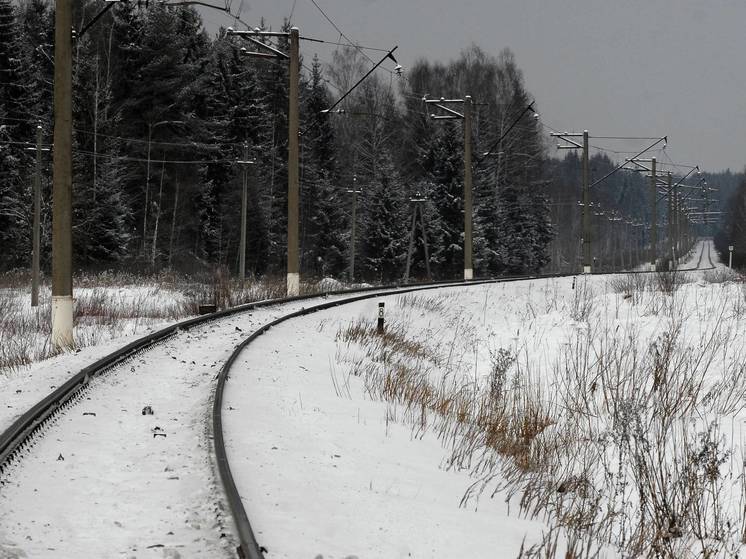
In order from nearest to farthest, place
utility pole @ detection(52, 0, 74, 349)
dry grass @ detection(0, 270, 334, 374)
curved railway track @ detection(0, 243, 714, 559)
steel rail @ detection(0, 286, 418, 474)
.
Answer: curved railway track @ detection(0, 243, 714, 559) → steel rail @ detection(0, 286, 418, 474) → utility pole @ detection(52, 0, 74, 349) → dry grass @ detection(0, 270, 334, 374)

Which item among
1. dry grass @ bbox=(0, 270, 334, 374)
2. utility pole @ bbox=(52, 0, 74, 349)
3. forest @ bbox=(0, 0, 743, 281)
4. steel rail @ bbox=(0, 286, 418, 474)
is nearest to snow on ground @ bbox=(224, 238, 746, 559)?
steel rail @ bbox=(0, 286, 418, 474)

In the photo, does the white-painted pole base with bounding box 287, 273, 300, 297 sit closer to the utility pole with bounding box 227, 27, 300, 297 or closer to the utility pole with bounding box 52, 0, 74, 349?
the utility pole with bounding box 227, 27, 300, 297

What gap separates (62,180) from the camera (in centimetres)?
1069

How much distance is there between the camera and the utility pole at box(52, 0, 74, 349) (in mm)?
10648

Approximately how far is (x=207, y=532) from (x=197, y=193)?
43207 millimetres

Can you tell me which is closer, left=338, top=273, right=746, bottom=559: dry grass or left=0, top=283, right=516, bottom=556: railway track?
left=0, top=283, right=516, bottom=556: railway track

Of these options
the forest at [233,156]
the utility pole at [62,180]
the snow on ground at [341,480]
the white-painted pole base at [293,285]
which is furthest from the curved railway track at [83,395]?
the forest at [233,156]

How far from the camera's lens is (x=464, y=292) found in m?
19.9

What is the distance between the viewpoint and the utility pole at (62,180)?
10.6 metres

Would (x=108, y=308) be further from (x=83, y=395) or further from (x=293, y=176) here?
(x=83, y=395)

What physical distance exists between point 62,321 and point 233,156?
3822cm

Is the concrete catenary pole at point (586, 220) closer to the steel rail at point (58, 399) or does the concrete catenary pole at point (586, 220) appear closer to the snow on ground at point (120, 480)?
the steel rail at point (58, 399)

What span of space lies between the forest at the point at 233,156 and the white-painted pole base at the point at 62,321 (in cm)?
2150

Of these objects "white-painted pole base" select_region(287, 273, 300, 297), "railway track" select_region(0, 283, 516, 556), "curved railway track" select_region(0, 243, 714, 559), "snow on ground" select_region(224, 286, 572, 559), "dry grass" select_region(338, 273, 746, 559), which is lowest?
"dry grass" select_region(338, 273, 746, 559)
